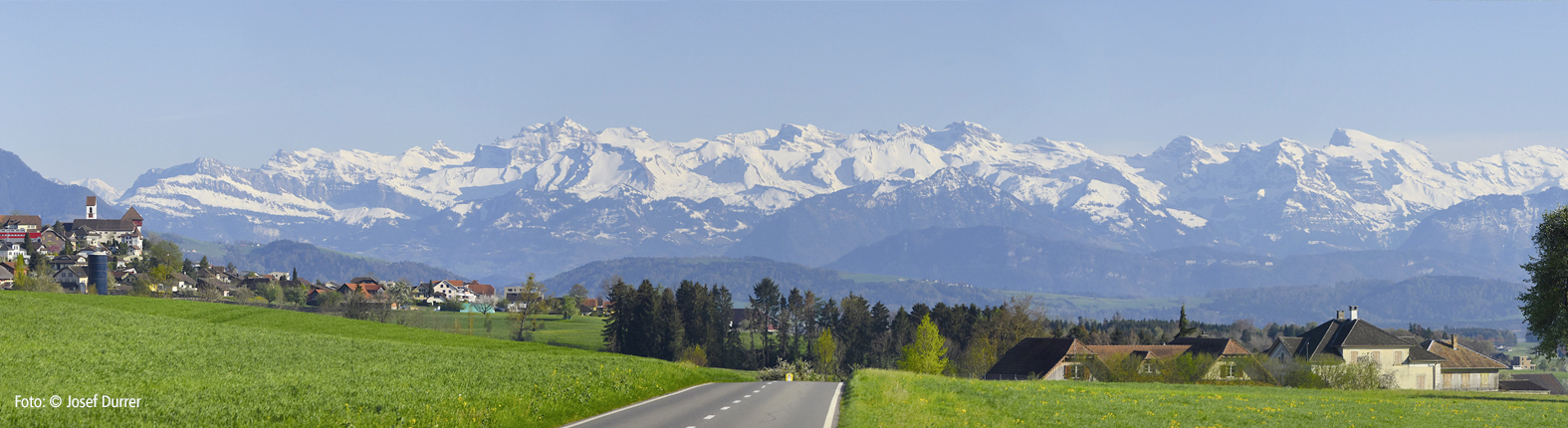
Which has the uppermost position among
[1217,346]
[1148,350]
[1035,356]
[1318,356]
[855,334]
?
[1217,346]

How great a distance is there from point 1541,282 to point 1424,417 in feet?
62.2

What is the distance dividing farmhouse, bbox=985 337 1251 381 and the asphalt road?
5805 cm

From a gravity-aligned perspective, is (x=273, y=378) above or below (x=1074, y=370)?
above

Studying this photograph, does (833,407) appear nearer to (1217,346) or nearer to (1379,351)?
(1217,346)

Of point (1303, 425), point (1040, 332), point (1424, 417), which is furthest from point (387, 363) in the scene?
point (1040, 332)

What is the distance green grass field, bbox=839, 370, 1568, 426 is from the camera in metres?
36.6

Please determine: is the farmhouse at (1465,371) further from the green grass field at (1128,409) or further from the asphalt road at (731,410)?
the asphalt road at (731,410)

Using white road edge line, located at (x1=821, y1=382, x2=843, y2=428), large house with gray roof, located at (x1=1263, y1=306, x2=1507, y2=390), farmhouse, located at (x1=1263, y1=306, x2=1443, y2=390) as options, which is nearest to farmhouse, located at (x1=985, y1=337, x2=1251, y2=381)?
farmhouse, located at (x1=1263, y1=306, x2=1443, y2=390)

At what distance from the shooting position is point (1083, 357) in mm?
112062

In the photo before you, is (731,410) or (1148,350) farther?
(1148,350)

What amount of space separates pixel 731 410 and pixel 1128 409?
1588 cm

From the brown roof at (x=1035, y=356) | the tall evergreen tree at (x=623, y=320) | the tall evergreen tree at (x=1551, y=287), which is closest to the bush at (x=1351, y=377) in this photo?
the brown roof at (x=1035, y=356)

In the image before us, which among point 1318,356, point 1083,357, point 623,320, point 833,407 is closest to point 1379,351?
point 1318,356

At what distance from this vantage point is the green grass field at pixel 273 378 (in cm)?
2862
